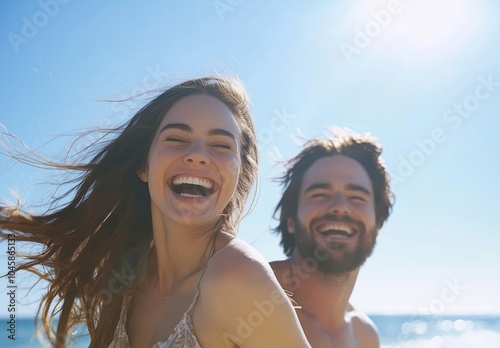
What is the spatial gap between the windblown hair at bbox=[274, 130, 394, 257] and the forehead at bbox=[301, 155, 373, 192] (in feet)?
0.17

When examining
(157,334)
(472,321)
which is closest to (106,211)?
(157,334)

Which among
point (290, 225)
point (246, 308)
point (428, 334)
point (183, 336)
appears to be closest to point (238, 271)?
point (246, 308)

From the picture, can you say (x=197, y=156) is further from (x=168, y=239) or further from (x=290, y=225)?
(x=290, y=225)

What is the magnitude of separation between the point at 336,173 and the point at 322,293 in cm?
94

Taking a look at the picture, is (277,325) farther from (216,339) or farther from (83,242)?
(83,242)

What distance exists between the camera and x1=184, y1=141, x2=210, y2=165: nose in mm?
2637

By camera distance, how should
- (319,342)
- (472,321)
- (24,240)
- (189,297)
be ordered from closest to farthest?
(189,297) → (24,240) → (319,342) → (472,321)

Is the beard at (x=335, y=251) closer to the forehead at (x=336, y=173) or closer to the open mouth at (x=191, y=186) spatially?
the forehead at (x=336, y=173)

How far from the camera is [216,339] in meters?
2.27

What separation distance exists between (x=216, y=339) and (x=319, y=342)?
1971mm

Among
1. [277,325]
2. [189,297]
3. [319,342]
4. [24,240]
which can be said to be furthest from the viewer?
[319,342]

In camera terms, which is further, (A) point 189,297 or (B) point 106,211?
(B) point 106,211

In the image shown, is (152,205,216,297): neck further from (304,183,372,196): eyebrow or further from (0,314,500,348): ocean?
(0,314,500,348): ocean

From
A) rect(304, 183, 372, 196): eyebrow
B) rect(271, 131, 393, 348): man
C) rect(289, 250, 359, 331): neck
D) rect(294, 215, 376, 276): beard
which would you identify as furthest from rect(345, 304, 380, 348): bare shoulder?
rect(304, 183, 372, 196): eyebrow
